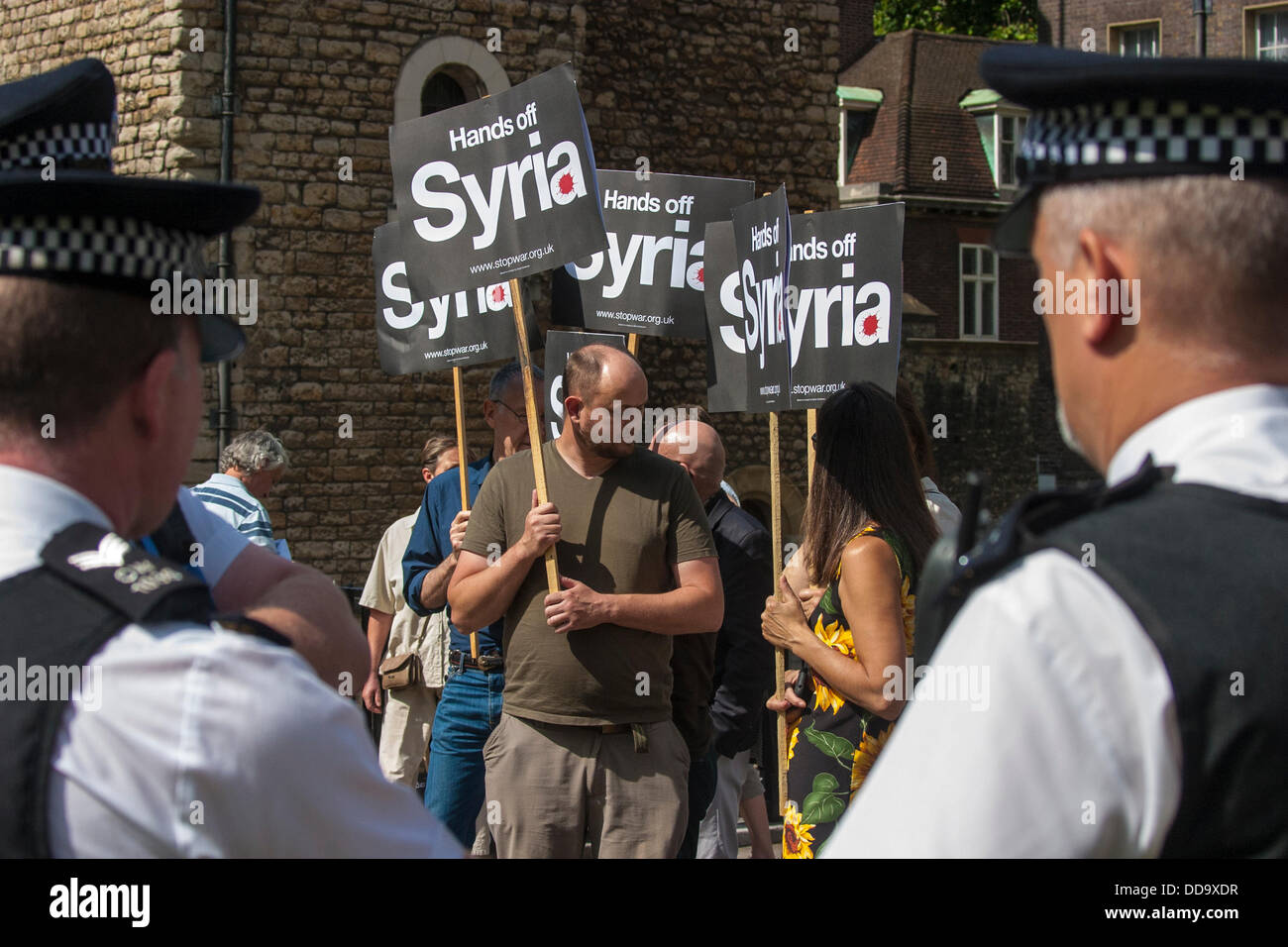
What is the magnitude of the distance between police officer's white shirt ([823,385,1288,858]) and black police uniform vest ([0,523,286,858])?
727 millimetres

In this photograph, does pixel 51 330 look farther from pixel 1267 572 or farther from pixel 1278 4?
pixel 1278 4

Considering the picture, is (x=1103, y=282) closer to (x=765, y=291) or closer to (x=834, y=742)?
(x=834, y=742)

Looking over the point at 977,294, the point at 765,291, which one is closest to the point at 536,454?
the point at 765,291

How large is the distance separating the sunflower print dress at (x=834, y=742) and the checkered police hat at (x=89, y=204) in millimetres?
2331

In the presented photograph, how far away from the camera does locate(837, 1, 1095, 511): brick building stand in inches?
1387

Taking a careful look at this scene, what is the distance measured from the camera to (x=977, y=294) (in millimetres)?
36938

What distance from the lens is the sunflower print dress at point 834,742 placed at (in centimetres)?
395

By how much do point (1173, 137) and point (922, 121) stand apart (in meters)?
37.3

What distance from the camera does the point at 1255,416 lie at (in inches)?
57.2

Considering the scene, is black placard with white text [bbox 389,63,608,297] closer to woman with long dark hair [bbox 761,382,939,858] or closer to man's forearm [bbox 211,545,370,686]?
woman with long dark hair [bbox 761,382,939,858]

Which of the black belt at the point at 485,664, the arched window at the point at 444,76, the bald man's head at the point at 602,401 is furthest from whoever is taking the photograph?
the arched window at the point at 444,76

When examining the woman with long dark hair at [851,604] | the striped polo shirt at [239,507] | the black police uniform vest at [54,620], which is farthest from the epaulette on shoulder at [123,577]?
the striped polo shirt at [239,507]

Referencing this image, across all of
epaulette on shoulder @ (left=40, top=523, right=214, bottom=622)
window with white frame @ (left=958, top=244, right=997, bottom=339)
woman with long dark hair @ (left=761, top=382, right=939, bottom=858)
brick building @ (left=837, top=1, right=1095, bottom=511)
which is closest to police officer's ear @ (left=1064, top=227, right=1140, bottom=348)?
epaulette on shoulder @ (left=40, top=523, right=214, bottom=622)

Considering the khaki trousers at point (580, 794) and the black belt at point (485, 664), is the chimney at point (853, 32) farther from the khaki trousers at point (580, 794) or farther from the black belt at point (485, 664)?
the khaki trousers at point (580, 794)
